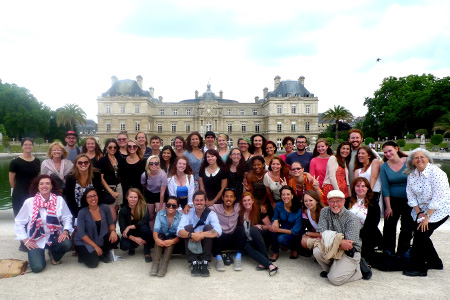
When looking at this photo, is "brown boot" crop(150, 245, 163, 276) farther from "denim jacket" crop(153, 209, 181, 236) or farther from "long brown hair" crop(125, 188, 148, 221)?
"long brown hair" crop(125, 188, 148, 221)

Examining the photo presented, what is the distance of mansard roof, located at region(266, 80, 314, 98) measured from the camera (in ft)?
163

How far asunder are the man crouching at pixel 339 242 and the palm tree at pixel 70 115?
1898 inches

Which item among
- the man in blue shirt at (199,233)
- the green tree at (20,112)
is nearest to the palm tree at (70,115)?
the green tree at (20,112)

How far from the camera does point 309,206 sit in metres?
4.08

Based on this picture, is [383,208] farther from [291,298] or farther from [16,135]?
[16,135]

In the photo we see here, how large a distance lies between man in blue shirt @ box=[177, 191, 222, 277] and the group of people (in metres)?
0.01

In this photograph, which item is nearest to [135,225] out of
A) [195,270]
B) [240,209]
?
[195,270]

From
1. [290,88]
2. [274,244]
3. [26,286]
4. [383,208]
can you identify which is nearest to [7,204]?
[26,286]

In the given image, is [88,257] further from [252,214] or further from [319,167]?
[319,167]

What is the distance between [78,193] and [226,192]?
2.16 meters

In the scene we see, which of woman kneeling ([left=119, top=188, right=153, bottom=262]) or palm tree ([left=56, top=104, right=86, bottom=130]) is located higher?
palm tree ([left=56, top=104, right=86, bottom=130])

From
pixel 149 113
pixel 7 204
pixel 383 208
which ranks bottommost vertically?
pixel 7 204

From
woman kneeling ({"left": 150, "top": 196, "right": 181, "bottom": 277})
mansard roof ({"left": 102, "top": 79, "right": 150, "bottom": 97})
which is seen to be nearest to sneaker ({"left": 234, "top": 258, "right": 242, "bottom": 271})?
woman kneeling ({"left": 150, "top": 196, "right": 181, "bottom": 277})

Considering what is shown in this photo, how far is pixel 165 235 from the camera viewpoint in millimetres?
4141
